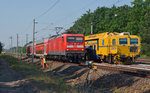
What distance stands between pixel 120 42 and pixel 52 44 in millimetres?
11940

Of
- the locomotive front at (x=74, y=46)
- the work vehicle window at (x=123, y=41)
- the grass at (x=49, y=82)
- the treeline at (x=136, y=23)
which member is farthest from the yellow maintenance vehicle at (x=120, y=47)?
the treeline at (x=136, y=23)

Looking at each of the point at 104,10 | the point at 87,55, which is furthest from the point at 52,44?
the point at 104,10

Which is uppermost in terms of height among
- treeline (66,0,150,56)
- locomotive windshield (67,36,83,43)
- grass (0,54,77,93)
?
treeline (66,0,150,56)

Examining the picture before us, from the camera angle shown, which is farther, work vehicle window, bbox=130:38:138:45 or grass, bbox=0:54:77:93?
work vehicle window, bbox=130:38:138:45

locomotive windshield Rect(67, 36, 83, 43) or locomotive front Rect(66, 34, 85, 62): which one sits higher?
locomotive windshield Rect(67, 36, 83, 43)

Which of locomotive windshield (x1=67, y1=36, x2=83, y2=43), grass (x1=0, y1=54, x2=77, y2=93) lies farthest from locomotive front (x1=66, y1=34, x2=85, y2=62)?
grass (x1=0, y1=54, x2=77, y2=93)

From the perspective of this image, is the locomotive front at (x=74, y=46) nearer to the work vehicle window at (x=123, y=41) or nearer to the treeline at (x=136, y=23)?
the work vehicle window at (x=123, y=41)

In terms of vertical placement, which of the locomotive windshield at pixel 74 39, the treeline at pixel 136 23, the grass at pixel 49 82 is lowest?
the grass at pixel 49 82

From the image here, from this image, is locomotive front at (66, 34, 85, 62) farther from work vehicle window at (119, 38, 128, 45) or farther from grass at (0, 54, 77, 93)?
grass at (0, 54, 77, 93)

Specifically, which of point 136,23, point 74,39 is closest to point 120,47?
point 74,39

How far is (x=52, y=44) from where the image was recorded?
28859mm

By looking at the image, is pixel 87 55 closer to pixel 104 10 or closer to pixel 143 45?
pixel 143 45

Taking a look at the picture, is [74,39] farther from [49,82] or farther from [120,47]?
[49,82]

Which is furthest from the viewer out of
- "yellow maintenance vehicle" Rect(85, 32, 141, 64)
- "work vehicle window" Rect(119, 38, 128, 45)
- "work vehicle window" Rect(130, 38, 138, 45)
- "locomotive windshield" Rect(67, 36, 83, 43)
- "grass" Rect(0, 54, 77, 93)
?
"locomotive windshield" Rect(67, 36, 83, 43)
